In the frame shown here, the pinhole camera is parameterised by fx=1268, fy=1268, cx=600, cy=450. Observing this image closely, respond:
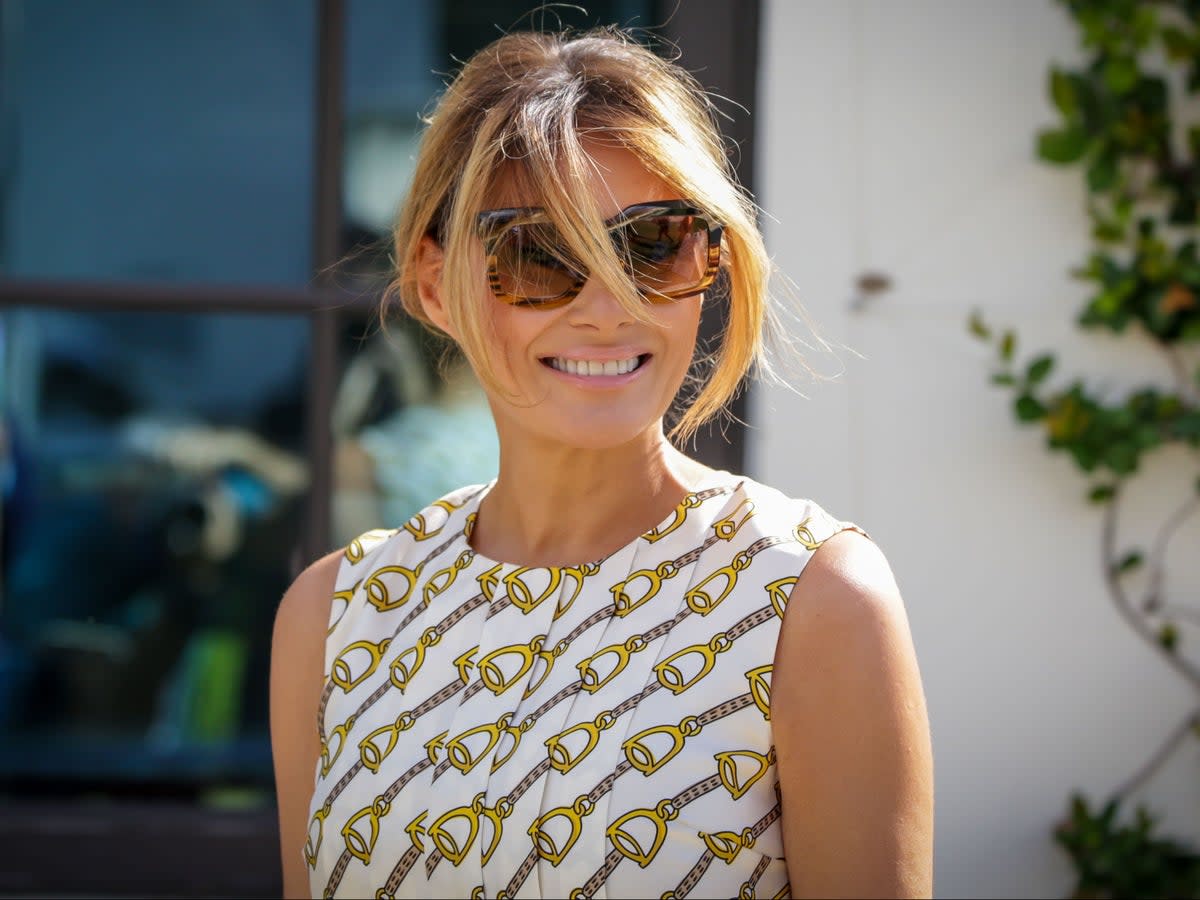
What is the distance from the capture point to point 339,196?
2.59 meters

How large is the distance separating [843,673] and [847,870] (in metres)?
0.18

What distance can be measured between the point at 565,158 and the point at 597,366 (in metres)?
0.22

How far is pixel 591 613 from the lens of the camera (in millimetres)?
1332

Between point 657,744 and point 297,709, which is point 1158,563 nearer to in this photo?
point 657,744

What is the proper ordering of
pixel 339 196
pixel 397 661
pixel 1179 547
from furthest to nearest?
pixel 339 196, pixel 1179 547, pixel 397 661

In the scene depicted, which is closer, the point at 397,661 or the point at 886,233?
the point at 397,661

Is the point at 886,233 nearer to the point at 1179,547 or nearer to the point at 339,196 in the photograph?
the point at 1179,547

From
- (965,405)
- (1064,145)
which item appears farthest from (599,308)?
(1064,145)

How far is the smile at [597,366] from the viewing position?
1.35m

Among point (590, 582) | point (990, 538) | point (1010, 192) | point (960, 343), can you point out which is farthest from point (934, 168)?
point (590, 582)

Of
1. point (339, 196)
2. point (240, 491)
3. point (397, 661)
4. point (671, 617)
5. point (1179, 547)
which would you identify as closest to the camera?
point (671, 617)

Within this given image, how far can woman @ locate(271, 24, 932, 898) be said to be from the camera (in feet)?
3.89

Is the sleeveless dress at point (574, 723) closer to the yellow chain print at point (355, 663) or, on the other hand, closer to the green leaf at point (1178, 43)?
the yellow chain print at point (355, 663)

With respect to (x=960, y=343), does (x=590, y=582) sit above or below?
below
